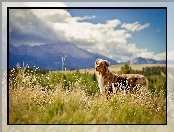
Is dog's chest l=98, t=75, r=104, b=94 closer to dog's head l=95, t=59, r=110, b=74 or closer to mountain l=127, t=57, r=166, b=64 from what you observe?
dog's head l=95, t=59, r=110, b=74

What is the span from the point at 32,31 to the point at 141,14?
119cm

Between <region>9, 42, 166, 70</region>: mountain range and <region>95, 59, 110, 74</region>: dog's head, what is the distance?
0.13 ft

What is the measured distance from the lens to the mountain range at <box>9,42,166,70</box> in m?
3.43

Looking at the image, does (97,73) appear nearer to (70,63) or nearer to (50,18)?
(70,63)

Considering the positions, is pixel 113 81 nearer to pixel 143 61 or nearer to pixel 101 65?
pixel 101 65

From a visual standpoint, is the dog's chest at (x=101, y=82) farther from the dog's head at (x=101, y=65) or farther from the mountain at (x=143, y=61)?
the mountain at (x=143, y=61)

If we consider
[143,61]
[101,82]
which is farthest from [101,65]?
[143,61]

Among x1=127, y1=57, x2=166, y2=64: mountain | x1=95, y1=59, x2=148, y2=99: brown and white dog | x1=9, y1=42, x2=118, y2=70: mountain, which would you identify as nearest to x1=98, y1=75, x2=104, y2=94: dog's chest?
x1=95, y1=59, x2=148, y2=99: brown and white dog

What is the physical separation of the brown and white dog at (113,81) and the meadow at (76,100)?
0.05 m

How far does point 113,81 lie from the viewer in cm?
345

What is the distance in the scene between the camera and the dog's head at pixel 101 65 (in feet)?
11.3

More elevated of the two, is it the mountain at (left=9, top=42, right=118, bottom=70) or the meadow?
the mountain at (left=9, top=42, right=118, bottom=70)

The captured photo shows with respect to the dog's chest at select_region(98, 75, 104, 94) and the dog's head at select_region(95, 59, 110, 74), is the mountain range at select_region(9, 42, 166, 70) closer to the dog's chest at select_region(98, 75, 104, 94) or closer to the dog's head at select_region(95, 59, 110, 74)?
the dog's head at select_region(95, 59, 110, 74)

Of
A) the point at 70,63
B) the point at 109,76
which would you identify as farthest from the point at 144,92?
the point at 70,63
